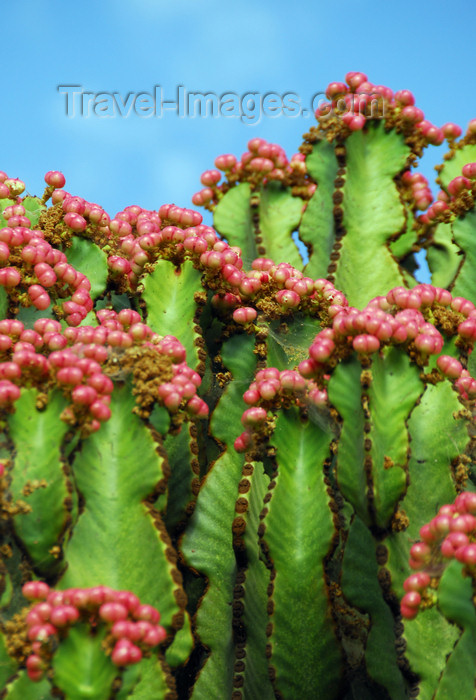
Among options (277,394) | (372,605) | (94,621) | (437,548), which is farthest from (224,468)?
(94,621)

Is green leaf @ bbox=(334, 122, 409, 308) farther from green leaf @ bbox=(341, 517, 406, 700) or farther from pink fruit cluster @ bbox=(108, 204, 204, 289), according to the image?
green leaf @ bbox=(341, 517, 406, 700)

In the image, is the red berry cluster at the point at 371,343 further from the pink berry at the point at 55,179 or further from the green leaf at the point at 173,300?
the pink berry at the point at 55,179

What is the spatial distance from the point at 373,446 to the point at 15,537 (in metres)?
1.33

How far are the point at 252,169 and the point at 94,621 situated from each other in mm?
3493

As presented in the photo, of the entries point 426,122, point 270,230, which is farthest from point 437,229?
point 270,230

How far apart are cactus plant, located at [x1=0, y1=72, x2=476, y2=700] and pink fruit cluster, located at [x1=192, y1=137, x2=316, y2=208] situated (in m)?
0.77

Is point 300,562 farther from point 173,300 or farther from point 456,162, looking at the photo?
point 456,162

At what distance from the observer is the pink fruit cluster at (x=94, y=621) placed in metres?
2.66

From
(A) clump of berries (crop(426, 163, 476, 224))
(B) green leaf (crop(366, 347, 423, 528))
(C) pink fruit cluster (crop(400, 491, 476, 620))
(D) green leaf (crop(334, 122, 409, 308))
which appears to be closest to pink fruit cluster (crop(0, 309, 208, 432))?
(B) green leaf (crop(366, 347, 423, 528))

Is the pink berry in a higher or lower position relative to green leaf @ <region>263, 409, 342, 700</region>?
higher

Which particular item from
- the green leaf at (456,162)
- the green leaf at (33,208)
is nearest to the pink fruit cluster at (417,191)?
the green leaf at (456,162)

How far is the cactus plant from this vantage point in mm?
2967

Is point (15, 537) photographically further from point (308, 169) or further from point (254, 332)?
point (308, 169)

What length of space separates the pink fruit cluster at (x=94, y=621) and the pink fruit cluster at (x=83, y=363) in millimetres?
617
